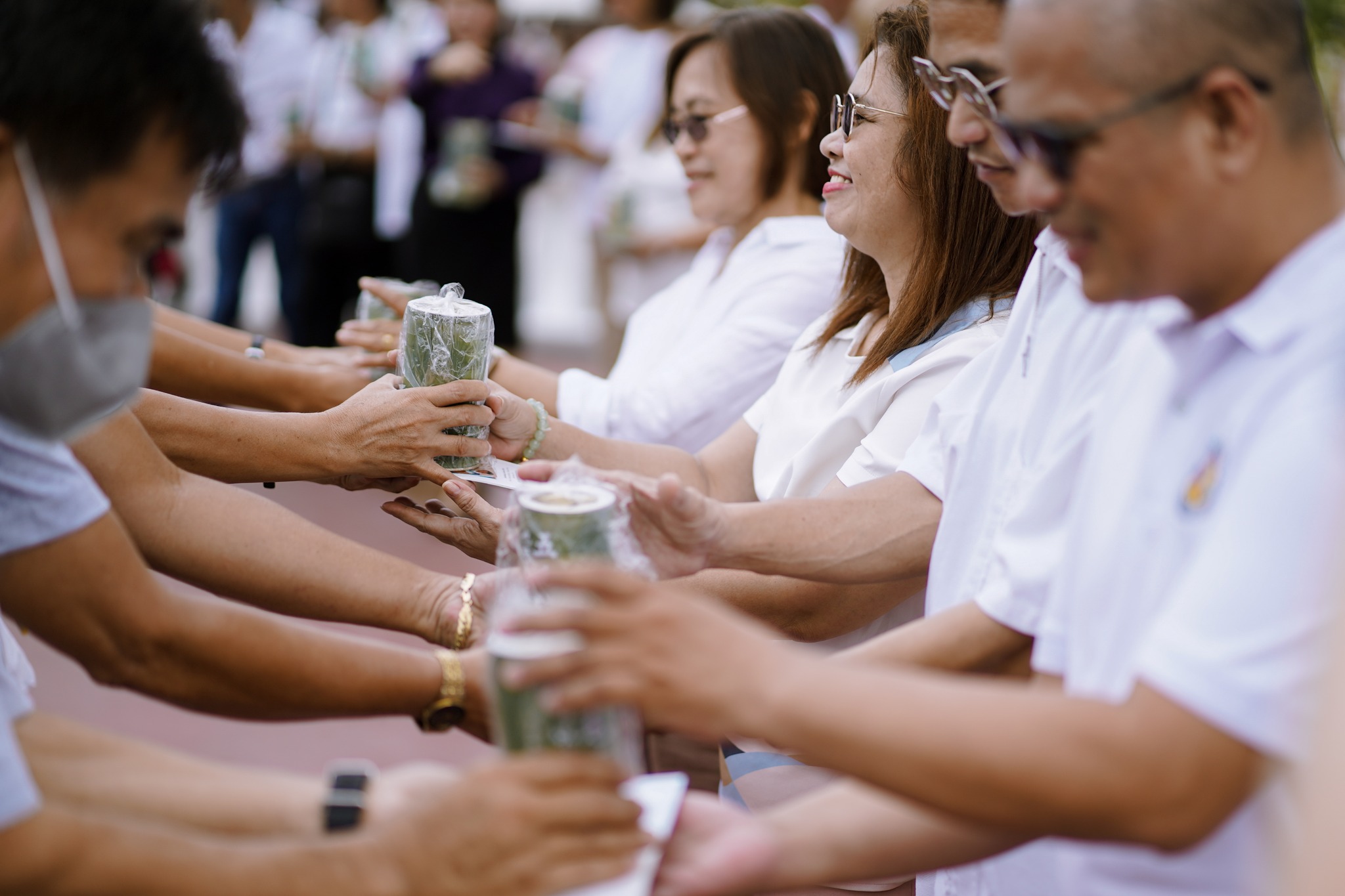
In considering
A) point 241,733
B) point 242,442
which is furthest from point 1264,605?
point 241,733

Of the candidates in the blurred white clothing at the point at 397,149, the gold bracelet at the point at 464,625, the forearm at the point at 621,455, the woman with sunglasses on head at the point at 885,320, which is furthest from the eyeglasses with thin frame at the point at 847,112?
the blurred white clothing at the point at 397,149

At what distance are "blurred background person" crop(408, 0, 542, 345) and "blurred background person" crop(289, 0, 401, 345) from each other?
68cm

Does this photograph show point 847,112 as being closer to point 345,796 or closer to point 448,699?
point 448,699

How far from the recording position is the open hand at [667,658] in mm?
1191

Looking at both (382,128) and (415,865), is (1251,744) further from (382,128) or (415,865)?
(382,128)

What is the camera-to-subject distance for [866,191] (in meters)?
2.46

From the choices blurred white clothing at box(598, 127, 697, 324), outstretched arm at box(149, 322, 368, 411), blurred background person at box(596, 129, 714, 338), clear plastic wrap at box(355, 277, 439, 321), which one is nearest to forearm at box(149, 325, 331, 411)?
outstretched arm at box(149, 322, 368, 411)

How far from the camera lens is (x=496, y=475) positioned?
7.86 ft

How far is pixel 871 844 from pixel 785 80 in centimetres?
230

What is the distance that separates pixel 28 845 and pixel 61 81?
0.76 metres

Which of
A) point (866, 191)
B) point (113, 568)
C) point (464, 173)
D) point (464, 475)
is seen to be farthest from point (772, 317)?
point (464, 173)

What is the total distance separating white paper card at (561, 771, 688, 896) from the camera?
1.26m

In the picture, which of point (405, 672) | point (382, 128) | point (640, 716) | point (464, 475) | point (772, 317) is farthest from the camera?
point (382, 128)

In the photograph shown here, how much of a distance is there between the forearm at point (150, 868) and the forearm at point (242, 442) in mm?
1276
